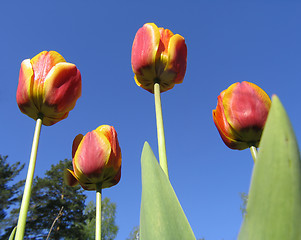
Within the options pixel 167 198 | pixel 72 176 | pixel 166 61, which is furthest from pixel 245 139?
pixel 72 176

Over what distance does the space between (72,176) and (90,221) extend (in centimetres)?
1617

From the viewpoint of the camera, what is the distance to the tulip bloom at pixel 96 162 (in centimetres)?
80

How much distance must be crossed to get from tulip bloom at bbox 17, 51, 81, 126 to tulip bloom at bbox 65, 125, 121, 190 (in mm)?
133

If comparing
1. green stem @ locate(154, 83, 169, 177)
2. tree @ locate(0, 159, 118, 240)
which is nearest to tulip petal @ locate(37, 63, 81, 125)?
green stem @ locate(154, 83, 169, 177)

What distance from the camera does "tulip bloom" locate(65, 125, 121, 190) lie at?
0.80 metres

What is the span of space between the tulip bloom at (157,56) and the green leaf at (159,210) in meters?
0.45

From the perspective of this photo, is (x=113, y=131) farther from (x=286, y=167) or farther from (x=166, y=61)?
(x=286, y=167)

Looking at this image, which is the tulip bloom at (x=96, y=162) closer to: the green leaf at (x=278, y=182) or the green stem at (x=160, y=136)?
the green stem at (x=160, y=136)

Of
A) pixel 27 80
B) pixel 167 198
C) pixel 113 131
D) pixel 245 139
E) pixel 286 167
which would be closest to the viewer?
pixel 286 167

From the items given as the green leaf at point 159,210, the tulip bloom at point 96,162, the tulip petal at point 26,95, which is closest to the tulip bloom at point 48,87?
the tulip petal at point 26,95

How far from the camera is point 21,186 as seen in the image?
14438mm

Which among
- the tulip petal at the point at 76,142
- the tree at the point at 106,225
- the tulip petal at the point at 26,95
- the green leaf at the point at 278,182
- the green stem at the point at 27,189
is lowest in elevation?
the green leaf at the point at 278,182

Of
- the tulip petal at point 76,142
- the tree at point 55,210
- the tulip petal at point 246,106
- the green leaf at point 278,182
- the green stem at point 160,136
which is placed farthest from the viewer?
the tree at point 55,210

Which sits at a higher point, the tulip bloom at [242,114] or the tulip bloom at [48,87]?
the tulip bloom at [48,87]
